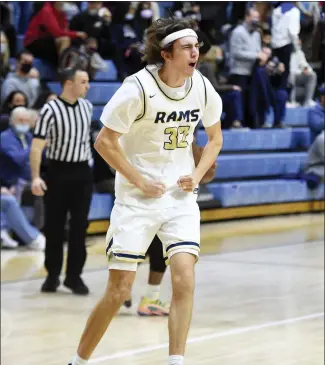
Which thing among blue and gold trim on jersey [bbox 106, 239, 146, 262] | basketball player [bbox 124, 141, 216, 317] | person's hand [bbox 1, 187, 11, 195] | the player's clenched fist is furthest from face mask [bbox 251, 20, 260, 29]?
blue and gold trim on jersey [bbox 106, 239, 146, 262]

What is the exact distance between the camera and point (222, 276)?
32.7 feet

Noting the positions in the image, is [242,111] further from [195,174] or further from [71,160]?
[195,174]

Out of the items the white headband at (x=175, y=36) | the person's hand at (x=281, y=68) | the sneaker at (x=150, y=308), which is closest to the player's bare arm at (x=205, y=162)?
the white headband at (x=175, y=36)

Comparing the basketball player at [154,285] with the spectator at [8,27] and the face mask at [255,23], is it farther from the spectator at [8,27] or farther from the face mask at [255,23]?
the face mask at [255,23]

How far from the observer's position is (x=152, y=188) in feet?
16.3

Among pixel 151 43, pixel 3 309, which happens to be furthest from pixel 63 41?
pixel 151 43

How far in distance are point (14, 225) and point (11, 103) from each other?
1.58 metres

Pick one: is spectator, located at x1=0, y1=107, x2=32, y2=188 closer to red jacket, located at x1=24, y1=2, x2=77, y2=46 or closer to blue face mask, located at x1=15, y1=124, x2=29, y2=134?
blue face mask, located at x1=15, y1=124, x2=29, y2=134

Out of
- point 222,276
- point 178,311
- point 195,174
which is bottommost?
point 222,276

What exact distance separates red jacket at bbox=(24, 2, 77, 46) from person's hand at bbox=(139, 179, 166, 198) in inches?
346

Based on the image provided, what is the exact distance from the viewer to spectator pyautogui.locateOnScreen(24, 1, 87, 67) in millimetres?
13500

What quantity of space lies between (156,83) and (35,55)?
9.06 meters

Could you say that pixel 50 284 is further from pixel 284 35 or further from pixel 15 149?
pixel 284 35

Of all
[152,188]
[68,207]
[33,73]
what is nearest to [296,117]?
[33,73]
